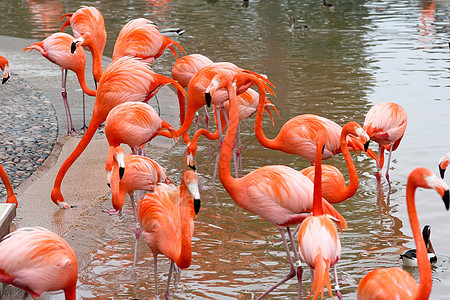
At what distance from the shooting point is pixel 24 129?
748cm

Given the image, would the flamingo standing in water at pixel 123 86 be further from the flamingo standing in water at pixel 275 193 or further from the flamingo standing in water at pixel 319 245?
the flamingo standing in water at pixel 319 245

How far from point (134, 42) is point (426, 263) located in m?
4.85

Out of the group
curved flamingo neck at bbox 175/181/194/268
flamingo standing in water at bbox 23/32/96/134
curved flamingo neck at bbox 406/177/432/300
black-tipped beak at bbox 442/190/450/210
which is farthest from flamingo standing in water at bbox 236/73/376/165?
flamingo standing in water at bbox 23/32/96/134

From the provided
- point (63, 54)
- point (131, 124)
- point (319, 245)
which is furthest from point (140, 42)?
point (319, 245)

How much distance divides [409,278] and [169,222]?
1519 mm

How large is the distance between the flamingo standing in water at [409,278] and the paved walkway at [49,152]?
215 cm

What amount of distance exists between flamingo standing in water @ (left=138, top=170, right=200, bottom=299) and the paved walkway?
733mm

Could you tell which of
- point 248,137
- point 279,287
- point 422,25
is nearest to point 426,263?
point 279,287

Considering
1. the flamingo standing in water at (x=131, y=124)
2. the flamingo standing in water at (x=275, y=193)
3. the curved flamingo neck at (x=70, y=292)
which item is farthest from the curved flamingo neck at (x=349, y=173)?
the curved flamingo neck at (x=70, y=292)

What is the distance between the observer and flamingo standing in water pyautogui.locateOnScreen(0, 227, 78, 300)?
3561 millimetres

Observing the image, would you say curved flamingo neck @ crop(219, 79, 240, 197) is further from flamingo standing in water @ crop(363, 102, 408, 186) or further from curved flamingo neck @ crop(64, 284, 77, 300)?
flamingo standing in water @ crop(363, 102, 408, 186)

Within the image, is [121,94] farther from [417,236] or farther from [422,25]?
[422,25]

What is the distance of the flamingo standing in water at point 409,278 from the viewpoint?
313cm

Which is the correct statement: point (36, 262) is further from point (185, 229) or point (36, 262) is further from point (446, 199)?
point (446, 199)
